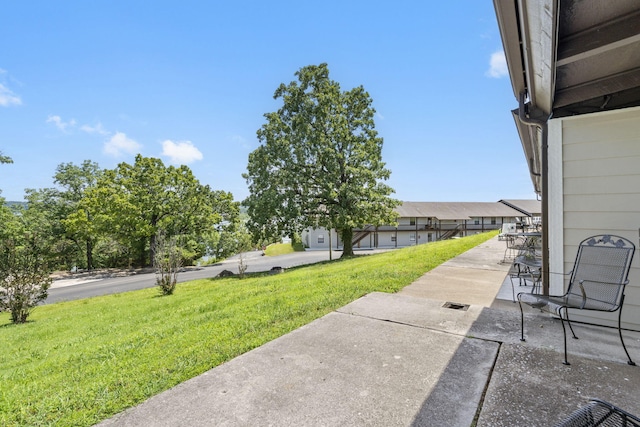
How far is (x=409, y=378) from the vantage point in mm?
2207

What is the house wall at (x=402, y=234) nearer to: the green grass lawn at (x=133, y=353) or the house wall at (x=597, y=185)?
the green grass lawn at (x=133, y=353)

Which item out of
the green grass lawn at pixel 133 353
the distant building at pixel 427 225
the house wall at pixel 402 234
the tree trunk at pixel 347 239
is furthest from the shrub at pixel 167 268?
the house wall at pixel 402 234

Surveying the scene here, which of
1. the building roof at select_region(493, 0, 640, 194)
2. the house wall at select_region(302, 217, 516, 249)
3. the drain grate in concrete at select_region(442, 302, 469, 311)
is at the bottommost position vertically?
the house wall at select_region(302, 217, 516, 249)

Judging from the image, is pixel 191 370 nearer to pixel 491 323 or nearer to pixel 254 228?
pixel 491 323

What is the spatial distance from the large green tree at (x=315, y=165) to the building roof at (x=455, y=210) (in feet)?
59.2

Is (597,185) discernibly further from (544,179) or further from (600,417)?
(600,417)

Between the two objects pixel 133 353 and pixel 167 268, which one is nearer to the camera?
pixel 133 353

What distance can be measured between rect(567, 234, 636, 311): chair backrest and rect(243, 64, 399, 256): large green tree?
41.1ft

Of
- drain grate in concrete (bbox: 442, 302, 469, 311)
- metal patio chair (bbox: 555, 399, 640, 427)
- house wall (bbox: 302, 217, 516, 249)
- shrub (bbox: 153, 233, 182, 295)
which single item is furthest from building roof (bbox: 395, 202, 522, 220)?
metal patio chair (bbox: 555, 399, 640, 427)

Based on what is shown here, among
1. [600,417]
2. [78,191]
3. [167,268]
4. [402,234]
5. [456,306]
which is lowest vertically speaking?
[402,234]

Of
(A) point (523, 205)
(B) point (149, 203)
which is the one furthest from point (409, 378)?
(A) point (523, 205)

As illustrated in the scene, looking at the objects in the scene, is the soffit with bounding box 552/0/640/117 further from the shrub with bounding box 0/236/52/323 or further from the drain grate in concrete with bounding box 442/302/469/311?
the shrub with bounding box 0/236/52/323

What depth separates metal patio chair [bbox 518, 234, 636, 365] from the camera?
8.20ft

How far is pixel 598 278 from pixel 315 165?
572 inches
